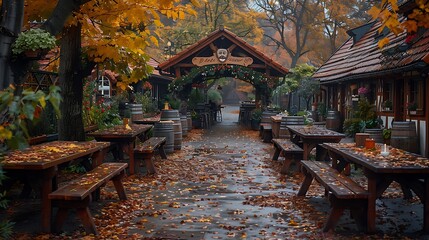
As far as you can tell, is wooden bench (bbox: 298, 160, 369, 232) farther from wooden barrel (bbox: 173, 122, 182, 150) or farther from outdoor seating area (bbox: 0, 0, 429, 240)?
wooden barrel (bbox: 173, 122, 182, 150)

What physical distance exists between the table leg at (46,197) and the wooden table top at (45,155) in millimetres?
140

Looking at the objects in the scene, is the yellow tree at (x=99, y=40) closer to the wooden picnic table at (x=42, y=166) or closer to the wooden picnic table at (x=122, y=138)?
the wooden picnic table at (x=122, y=138)

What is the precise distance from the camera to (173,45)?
→ 126ft

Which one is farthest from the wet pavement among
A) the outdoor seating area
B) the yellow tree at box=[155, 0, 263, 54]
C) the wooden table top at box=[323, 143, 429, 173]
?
the yellow tree at box=[155, 0, 263, 54]

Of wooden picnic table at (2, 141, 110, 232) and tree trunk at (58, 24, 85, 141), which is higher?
tree trunk at (58, 24, 85, 141)

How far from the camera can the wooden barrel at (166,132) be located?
14930mm

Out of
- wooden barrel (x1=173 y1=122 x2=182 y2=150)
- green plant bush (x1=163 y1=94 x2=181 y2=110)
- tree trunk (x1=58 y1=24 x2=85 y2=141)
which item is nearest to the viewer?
tree trunk (x1=58 y1=24 x2=85 y2=141)

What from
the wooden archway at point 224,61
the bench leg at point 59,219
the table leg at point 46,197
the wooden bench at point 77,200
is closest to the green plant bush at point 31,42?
the table leg at point 46,197

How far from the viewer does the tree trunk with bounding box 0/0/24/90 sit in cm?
648

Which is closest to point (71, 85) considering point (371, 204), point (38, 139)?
point (38, 139)

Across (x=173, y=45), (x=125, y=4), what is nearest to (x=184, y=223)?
(x=125, y=4)

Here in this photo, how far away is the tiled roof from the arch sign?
3.96 m

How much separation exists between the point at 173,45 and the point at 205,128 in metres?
13.6

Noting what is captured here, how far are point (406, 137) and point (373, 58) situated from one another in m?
5.69
